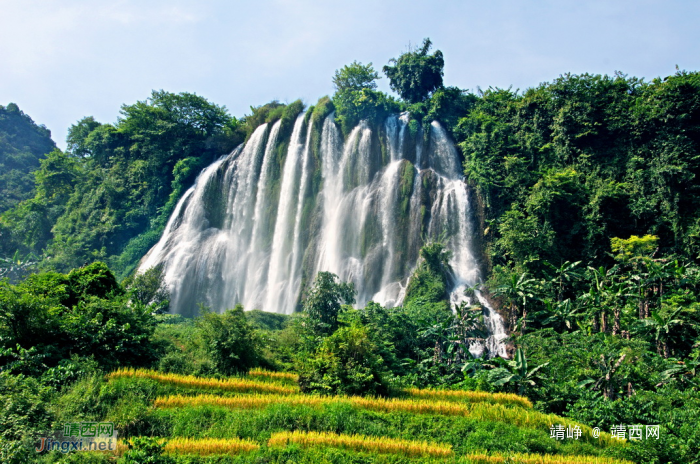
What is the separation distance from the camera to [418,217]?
1136 inches

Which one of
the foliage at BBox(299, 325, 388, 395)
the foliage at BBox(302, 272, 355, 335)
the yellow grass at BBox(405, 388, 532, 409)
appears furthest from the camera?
the foliage at BBox(302, 272, 355, 335)

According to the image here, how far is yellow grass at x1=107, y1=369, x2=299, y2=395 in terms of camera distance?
11469 millimetres

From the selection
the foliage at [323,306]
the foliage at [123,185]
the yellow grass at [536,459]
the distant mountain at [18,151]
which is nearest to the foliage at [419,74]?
the foliage at [123,185]

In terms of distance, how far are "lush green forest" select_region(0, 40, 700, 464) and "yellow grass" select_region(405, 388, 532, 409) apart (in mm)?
86

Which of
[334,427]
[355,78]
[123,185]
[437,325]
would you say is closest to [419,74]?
[355,78]

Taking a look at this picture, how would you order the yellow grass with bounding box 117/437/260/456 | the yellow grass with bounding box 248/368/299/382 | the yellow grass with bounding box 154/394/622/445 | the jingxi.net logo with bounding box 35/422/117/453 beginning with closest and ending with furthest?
1. the jingxi.net logo with bounding box 35/422/117/453
2. the yellow grass with bounding box 117/437/260/456
3. the yellow grass with bounding box 154/394/622/445
4. the yellow grass with bounding box 248/368/299/382

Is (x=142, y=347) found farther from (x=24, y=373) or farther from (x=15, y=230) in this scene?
(x=15, y=230)

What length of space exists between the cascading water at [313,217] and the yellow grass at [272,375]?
13.4m

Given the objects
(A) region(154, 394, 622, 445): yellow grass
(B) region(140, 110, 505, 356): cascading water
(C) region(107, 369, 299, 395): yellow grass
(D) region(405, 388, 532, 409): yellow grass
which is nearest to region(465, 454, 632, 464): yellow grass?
(A) region(154, 394, 622, 445): yellow grass

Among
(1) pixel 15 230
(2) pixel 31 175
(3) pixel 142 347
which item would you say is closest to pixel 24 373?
(3) pixel 142 347

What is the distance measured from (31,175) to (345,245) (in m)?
46.7

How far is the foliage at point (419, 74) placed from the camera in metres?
35.5

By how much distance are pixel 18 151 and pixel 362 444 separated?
2695 inches

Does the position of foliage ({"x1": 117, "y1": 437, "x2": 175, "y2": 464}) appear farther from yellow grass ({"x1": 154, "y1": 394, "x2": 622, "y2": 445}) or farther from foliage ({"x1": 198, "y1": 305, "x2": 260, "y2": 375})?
foliage ({"x1": 198, "y1": 305, "x2": 260, "y2": 375})
